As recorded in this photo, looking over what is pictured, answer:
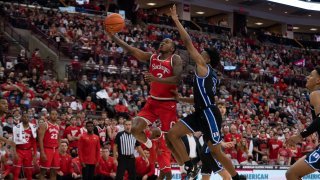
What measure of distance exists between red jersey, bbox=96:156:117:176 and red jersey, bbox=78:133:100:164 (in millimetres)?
784

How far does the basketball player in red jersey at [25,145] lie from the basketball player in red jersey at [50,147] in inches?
9.0

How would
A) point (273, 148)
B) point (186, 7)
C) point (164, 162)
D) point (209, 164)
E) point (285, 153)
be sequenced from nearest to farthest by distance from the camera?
point (209, 164)
point (164, 162)
point (285, 153)
point (273, 148)
point (186, 7)

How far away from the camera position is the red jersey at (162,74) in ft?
31.0

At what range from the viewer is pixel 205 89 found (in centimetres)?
850

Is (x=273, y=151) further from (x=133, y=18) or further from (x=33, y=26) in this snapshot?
(x=133, y=18)

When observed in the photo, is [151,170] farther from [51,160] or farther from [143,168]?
[51,160]

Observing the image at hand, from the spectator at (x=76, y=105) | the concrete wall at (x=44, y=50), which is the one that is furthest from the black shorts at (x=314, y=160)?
the concrete wall at (x=44, y=50)

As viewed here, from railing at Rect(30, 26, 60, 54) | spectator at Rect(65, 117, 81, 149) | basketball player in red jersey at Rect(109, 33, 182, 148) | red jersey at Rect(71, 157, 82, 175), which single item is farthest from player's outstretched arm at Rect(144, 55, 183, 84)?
railing at Rect(30, 26, 60, 54)

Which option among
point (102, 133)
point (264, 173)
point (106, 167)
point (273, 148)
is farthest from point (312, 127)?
point (273, 148)

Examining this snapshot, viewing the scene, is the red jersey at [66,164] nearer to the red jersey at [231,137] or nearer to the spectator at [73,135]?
the spectator at [73,135]

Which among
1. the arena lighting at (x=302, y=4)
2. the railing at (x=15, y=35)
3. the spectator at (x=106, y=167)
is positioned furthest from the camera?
the arena lighting at (x=302, y=4)

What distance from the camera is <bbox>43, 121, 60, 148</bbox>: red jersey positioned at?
12.7m

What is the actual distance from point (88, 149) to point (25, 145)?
148 centimetres

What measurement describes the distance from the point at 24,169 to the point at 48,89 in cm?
675
